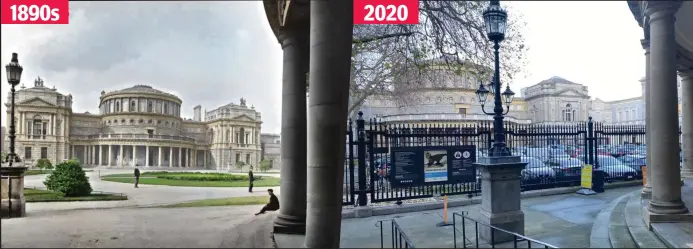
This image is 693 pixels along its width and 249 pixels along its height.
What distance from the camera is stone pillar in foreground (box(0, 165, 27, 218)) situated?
7133 millimetres

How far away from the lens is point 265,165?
8398 millimetres

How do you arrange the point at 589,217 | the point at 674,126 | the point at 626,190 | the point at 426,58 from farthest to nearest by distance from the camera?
the point at 626,190 → the point at 426,58 → the point at 589,217 → the point at 674,126

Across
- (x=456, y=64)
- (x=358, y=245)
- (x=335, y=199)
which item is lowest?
(x=358, y=245)

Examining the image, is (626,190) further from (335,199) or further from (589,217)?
(335,199)

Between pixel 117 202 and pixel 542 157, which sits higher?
pixel 542 157

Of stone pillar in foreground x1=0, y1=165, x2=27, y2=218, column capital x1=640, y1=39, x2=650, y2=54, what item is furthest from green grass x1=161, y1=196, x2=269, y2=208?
column capital x1=640, y1=39, x2=650, y2=54

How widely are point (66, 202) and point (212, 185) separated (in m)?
3.17

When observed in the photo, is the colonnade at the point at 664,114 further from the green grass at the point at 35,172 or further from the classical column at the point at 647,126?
the green grass at the point at 35,172

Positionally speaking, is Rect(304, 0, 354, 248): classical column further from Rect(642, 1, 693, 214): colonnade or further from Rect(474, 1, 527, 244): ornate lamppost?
Rect(642, 1, 693, 214): colonnade

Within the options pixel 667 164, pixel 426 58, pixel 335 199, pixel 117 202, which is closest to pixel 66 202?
pixel 117 202

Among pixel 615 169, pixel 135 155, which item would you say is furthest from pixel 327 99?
pixel 135 155

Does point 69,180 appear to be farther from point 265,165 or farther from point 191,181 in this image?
point 265,165

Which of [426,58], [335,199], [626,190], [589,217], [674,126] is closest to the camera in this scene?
[335,199]

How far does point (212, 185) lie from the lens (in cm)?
884
